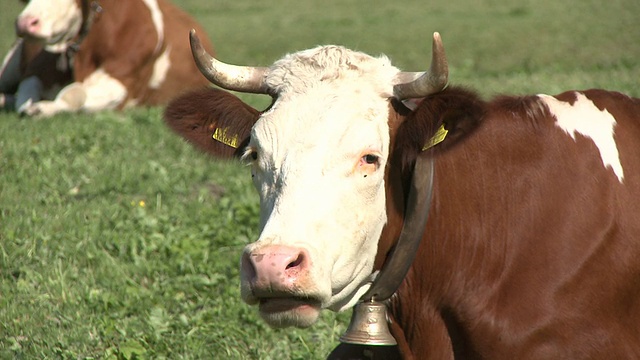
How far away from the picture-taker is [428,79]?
4.53 metres

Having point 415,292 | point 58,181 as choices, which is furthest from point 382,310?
point 58,181

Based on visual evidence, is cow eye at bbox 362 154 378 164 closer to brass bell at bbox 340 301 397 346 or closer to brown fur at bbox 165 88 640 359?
brown fur at bbox 165 88 640 359

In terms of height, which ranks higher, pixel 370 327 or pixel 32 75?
pixel 370 327

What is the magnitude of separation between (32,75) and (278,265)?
9.07 meters

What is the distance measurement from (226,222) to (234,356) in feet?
5.66

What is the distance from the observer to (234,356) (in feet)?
19.8

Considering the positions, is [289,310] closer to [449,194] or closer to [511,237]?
[449,194]

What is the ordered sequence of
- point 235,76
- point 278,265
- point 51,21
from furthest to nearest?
point 51,21, point 235,76, point 278,265

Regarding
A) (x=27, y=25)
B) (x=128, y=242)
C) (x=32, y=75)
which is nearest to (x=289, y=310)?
(x=128, y=242)

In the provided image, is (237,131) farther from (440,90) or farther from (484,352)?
(484,352)

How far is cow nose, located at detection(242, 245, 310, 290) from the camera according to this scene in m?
4.03

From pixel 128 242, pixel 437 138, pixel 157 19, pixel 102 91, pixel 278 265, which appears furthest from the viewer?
pixel 157 19

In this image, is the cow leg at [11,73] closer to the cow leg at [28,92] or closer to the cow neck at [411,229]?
the cow leg at [28,92]

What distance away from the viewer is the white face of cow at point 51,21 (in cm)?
1139
